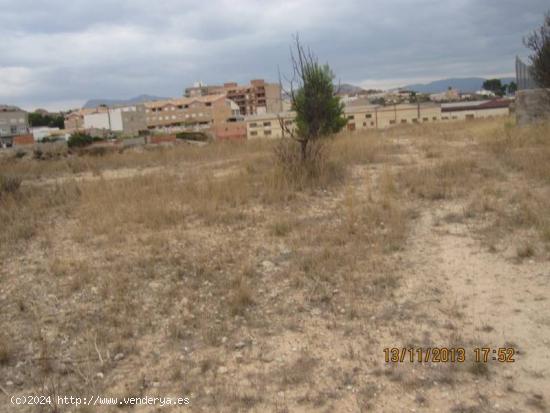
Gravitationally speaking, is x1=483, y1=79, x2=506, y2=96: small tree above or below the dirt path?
above

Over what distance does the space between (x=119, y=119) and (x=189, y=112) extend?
538 inches

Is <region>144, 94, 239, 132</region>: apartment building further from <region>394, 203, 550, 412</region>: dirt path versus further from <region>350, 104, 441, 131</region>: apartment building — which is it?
<region>394, 203, 550, 412</region>: dirt path

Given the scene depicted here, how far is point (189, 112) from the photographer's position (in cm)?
8681

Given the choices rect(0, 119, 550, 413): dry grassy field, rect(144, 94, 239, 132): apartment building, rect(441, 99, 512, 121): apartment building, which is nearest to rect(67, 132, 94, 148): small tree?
rect(0, 119, 550, 413): dry grassy field

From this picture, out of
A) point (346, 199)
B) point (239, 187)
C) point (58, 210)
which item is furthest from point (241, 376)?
point (58, 210)

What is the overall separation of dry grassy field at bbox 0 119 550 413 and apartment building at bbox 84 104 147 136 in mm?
73993

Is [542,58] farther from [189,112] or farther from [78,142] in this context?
[189,112]

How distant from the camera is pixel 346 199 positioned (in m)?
7.03

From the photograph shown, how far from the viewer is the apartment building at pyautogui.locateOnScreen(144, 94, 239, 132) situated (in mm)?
84438

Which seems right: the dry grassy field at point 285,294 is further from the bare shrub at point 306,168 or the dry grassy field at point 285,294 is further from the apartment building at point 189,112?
the apartment building at point 189,112

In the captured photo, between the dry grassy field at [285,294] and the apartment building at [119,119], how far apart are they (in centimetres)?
7399

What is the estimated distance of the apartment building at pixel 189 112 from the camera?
84.4 m

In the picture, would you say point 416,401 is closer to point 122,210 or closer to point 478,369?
point 478,369

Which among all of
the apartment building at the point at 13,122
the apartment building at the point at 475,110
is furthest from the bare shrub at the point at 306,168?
the apartment building at the point at 13,122
